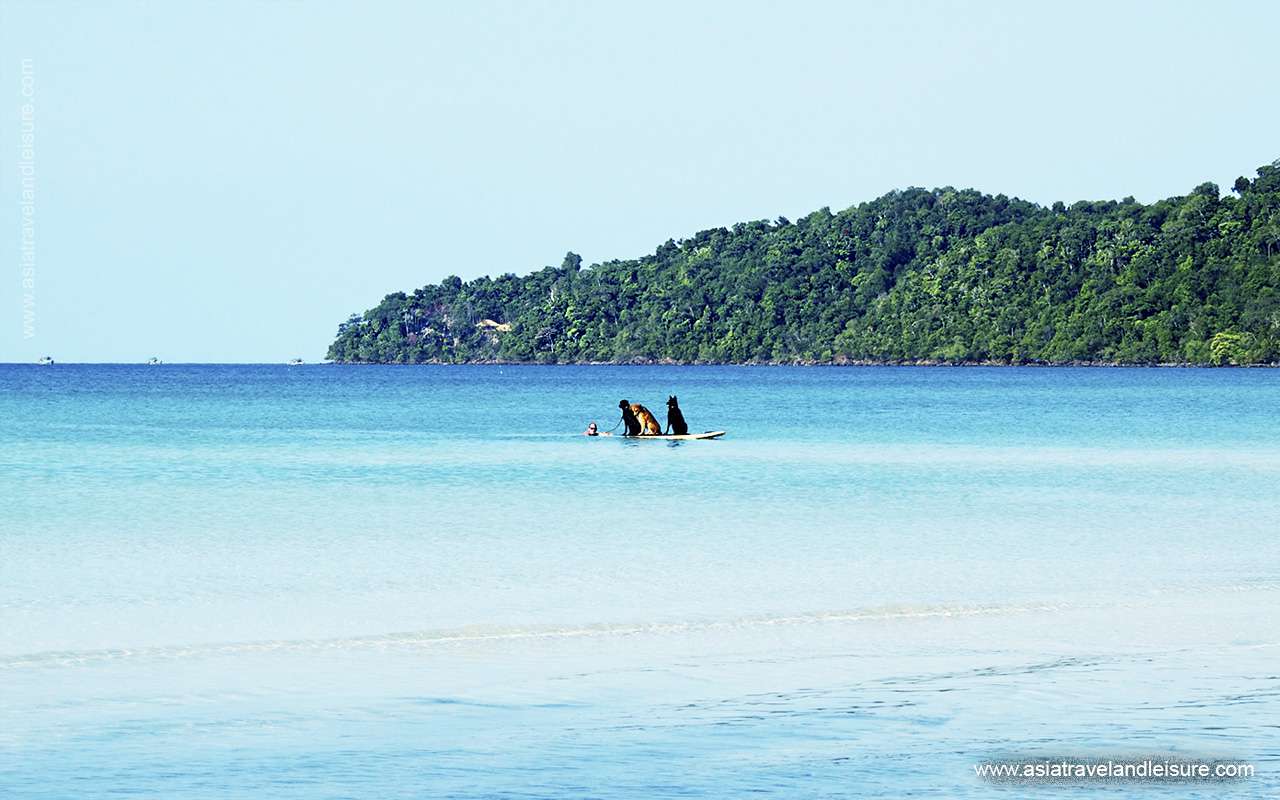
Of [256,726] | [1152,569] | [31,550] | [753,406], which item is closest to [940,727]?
[256,726]

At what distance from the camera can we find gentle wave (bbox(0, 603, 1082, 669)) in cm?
1633

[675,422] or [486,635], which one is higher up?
[675,422]

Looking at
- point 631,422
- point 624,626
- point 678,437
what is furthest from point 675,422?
point 624,626

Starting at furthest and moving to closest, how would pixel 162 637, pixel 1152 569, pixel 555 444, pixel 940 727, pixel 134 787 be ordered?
pixel 555 444 → pixel 1152 569 → pixel 162 637 → pixel 940 727 → pixel 134 787

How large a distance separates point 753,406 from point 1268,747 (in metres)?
85.9

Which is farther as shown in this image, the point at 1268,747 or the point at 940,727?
the point at 940,727

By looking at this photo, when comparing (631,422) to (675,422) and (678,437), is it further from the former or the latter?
(678,437)

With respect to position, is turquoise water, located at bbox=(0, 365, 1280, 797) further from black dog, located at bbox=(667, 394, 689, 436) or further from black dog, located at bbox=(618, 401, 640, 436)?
black dog, located at bbox=(618, 401, 640, 436)

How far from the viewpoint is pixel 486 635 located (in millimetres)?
17578

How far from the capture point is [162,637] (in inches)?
690

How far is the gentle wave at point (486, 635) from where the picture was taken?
16.3 metres

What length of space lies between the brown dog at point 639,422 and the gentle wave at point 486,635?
36.6 meters

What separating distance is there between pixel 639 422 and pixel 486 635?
39478 millimetres

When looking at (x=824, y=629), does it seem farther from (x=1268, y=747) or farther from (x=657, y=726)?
(x=1268, y=747)
